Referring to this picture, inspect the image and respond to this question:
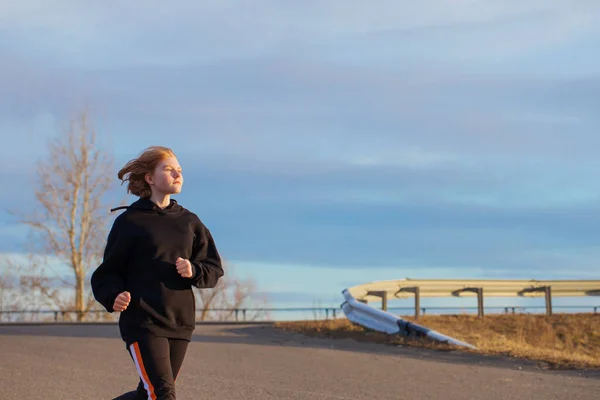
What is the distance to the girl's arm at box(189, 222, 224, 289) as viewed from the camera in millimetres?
5242

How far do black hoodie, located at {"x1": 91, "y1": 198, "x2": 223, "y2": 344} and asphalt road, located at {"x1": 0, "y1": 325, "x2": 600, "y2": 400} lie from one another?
3450 millimetres

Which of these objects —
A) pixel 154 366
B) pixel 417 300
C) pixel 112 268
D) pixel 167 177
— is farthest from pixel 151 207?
pixel 417 300

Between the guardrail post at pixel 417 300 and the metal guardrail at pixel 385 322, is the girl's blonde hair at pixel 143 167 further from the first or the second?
the guardrail post at pixel 417 300

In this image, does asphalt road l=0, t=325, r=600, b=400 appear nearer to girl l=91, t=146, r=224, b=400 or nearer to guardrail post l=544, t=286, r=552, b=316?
girl l=91, t=146, r=224, b=400

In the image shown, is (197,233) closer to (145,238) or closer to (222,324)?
(145,238)

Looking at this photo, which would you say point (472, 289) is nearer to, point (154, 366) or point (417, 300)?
point (417, 300)

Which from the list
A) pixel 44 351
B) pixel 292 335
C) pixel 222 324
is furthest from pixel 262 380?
pixel 222 324

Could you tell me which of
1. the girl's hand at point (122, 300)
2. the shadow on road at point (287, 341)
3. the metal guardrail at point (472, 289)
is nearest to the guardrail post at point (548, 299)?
the metal guardrail at point (472, 289)

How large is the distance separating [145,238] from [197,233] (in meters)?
0.41

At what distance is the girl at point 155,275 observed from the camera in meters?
5.07

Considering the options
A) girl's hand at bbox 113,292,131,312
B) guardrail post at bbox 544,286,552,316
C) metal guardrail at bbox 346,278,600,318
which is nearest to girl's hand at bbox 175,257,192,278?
girl's hand at bbox 113,292,131,312

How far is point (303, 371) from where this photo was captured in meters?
10.9

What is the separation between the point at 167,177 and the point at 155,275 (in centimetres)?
66

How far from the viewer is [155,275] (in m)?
5.16
